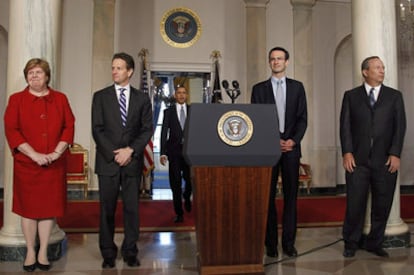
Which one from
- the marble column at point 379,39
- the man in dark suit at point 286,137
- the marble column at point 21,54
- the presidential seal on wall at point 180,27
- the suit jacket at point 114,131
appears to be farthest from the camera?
the presidential seal on wall at point 180,27

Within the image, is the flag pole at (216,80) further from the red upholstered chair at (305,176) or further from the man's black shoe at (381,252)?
the man's black shoe at (381,252)

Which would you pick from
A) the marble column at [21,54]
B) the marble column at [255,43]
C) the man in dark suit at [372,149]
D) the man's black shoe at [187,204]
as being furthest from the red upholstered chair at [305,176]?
the marble column at [21,54]

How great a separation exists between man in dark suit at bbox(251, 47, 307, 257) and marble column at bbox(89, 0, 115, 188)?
638 cm

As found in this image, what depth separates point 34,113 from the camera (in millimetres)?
3531

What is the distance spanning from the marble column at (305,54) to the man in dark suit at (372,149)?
255 inches

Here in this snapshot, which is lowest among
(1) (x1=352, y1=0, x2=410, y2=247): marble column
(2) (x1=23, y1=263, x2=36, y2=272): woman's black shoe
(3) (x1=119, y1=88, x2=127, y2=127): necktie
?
(2) (x1=23, y1=263, x2=36, y2=272): woman's black shoe

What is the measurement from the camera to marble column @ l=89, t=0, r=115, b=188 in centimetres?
974

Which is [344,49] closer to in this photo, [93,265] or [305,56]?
[305,56]

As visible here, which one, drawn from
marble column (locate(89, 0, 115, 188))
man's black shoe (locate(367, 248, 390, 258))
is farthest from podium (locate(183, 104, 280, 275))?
marble column (locate(89, 0, 115, 188))

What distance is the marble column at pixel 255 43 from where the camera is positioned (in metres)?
10.5

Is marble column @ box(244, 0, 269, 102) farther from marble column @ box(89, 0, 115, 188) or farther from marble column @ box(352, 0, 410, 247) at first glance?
marble column @ box(352, 0, 410, 247)

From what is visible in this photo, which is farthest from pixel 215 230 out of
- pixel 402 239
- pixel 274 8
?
pixel 274 8

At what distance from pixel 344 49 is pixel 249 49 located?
2609 mm

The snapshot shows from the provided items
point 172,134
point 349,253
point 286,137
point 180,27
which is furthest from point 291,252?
point 180,27
